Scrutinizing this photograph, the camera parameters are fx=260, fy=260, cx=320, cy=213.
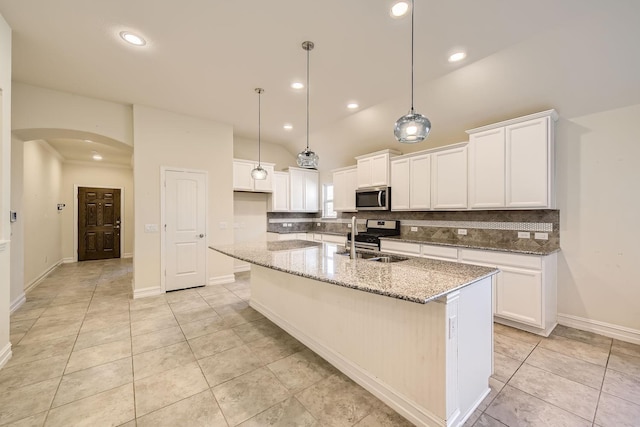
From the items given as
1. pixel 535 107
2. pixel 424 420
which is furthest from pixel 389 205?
pixel 424 420

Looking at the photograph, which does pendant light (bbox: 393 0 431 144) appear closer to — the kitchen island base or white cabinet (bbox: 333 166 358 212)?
the kitchen island base

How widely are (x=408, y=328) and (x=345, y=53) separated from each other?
8.58ft

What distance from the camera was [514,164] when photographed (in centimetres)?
305

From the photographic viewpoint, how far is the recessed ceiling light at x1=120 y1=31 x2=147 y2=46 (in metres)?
2.43

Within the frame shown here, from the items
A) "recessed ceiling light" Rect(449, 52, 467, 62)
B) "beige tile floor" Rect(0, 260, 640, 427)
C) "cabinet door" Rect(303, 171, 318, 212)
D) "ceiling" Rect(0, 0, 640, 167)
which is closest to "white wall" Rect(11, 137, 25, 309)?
"beige tile floor" Rect(0, 260, 640, 427)

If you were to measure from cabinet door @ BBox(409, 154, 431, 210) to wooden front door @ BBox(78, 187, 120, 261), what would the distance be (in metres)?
8.02

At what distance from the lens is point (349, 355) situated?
2061 millimetres

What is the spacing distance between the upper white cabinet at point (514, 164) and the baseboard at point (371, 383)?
8.51 ft

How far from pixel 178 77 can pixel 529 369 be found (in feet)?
15.4

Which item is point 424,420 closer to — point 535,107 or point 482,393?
point 482,393

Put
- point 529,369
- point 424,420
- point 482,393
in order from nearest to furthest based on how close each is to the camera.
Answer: point 424,420
point 482,393
point 529,369

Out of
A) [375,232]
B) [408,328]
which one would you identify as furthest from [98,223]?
[408,328]

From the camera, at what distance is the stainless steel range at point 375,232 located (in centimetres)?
449

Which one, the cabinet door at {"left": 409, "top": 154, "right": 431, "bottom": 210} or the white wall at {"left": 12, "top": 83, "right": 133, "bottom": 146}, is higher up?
the white wall at {"left": 12, "top": 83, "right": 133, "bottom": 146}
